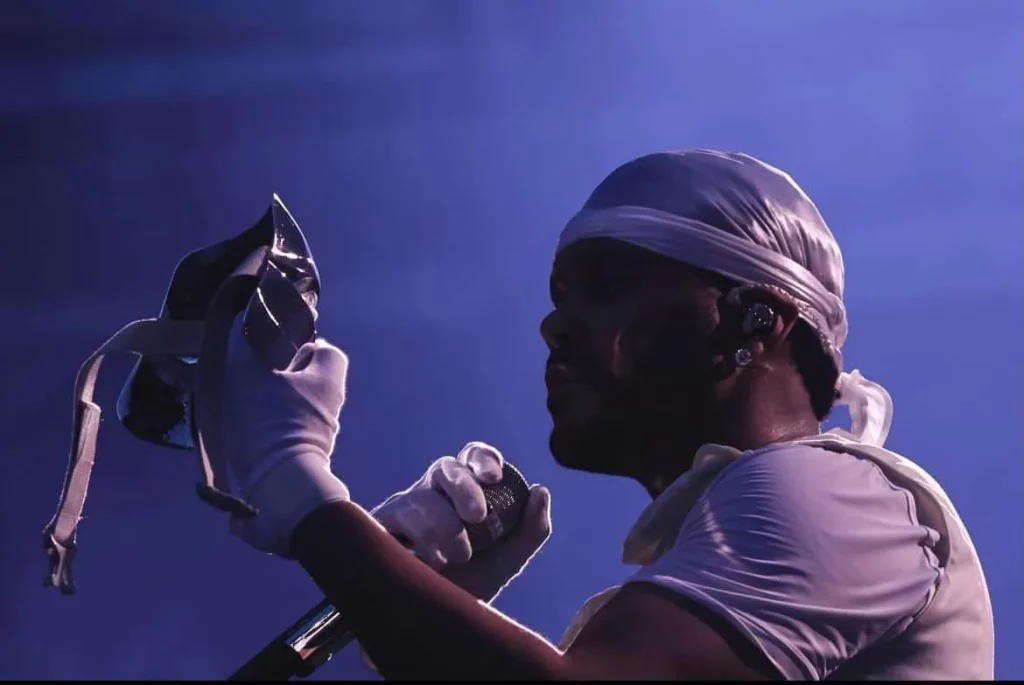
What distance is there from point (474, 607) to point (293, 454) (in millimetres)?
310

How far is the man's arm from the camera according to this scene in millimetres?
1102

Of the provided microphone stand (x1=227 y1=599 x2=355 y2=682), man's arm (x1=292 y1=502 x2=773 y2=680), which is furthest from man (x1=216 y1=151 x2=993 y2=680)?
microphone stand (x1=227 y1=599 x2=355 y2=682)

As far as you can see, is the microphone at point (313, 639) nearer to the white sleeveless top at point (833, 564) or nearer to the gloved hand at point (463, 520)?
the gloved hand at point (463, 520)

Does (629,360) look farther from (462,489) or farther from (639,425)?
(462,489)

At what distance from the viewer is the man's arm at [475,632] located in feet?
3.61

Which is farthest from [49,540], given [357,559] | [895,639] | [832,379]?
[832,379]

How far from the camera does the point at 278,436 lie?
1326mm

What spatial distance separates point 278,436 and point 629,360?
21.6 inches

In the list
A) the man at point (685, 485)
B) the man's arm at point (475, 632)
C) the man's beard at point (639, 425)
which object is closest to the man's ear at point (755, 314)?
the man at point (685, 485)

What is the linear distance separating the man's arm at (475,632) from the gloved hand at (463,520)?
0.40 meters

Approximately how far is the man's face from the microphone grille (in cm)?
15

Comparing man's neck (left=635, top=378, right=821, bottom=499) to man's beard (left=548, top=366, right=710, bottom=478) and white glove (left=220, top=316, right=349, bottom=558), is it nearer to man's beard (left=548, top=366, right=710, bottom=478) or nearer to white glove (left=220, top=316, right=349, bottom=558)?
man's beard (left=548, top=366, right=710, bottom=478)

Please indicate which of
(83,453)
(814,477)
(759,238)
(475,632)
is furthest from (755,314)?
(83,453)

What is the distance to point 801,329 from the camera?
5.68 feet
